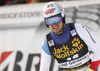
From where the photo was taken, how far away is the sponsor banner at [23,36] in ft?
17.9

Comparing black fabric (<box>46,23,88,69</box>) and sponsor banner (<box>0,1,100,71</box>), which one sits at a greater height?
black fabric (<box>46,23,88,69</box>)

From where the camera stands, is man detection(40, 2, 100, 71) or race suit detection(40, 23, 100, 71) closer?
man detection(40, 2, 100, 71)

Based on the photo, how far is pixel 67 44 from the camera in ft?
12.0

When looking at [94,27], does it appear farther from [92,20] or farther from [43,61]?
[43,61]

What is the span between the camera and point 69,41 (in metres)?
3.66

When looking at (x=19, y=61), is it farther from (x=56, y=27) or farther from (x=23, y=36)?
(x=56, y=27)

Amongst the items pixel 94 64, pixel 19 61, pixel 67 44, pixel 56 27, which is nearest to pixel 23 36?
pixel 19 61

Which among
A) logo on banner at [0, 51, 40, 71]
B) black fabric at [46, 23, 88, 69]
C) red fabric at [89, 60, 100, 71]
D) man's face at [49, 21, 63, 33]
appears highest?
man's face at [49, 21, 63, 33]

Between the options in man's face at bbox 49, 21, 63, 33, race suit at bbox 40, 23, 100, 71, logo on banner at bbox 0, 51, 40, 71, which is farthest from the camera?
logo on banner at bbox 0, 51, 40, 71

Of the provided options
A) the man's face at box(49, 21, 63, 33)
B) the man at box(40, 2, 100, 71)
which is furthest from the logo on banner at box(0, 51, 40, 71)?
the man's face at box(49, 21, 63, 33)

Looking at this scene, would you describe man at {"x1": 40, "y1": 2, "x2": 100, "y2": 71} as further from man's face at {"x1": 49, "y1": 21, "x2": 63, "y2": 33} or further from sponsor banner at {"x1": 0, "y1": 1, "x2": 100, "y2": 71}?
sponsor banner at {"x1": 0, "y1": 1, "x2": 100, "y2": 71}

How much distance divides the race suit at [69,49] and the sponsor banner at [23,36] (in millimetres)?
1614

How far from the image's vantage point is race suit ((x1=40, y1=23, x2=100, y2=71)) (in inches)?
142

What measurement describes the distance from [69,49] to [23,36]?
2083 mm
